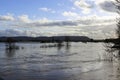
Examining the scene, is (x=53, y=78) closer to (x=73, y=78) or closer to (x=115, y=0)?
(x=73, y=78)

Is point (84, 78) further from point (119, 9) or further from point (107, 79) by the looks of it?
point (119, 9)

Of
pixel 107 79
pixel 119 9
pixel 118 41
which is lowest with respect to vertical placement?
pixel 107 79

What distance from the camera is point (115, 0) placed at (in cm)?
2248

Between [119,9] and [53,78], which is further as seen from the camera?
[53,78]

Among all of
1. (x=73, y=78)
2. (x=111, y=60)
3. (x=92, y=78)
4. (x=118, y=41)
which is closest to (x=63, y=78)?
(x=73, y=78)

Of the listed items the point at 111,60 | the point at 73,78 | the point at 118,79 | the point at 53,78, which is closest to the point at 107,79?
the point at 118,79

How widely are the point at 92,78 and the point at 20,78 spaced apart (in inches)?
316

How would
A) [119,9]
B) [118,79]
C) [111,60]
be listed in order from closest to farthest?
1. [119,9]
2. [118,79]
3. [111,60]

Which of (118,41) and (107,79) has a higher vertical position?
(118,41)

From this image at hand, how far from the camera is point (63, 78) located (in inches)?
1261

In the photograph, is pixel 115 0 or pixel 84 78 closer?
pixel 115 0

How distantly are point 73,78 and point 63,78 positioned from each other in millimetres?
1121

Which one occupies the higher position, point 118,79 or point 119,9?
point 119,9

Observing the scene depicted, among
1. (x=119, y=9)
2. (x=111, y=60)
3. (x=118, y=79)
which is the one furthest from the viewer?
(x=111, y=60)
